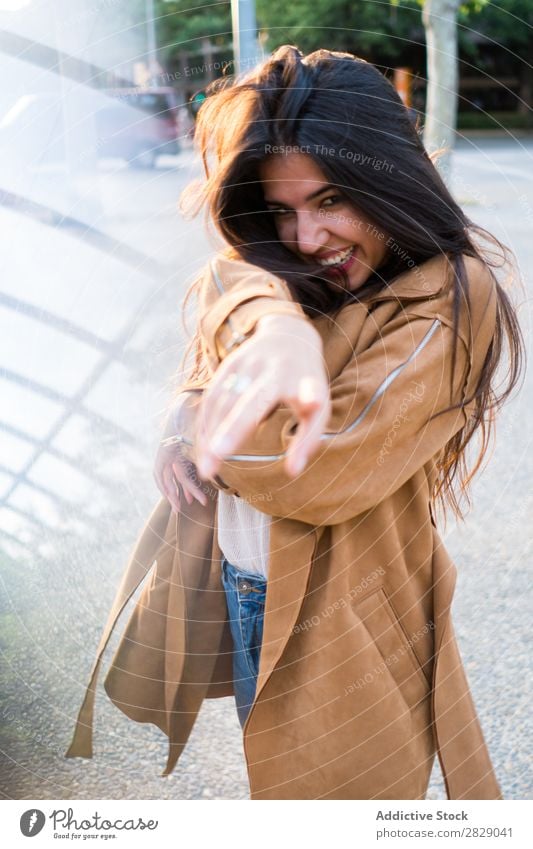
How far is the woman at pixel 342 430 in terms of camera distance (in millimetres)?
915

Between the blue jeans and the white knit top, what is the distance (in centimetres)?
2

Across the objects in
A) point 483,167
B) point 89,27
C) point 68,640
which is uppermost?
point 89,27

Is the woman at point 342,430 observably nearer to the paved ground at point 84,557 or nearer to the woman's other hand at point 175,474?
the woman's other hand at point 175,474

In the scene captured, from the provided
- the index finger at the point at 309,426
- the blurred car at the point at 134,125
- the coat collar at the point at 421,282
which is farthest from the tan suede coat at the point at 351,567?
the blurred car at the point at 134,125

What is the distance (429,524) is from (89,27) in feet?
3.97

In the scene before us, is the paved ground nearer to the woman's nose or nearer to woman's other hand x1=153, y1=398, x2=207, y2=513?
woman's other hand x1=153, y1=398, x2=207, y2=513

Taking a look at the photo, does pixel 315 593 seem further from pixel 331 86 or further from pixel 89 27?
pixel 89 27

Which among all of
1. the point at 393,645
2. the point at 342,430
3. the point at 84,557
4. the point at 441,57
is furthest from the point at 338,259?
the point at 441,57

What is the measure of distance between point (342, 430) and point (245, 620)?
1.17ft

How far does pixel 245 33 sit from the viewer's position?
66.9 inches

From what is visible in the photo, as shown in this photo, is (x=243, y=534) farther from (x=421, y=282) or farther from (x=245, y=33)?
(x=245, y=33)

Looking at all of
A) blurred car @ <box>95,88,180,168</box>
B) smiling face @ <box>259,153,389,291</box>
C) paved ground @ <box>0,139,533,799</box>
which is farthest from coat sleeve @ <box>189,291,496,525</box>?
blurred car @ <box>95,88,180,168</box>
